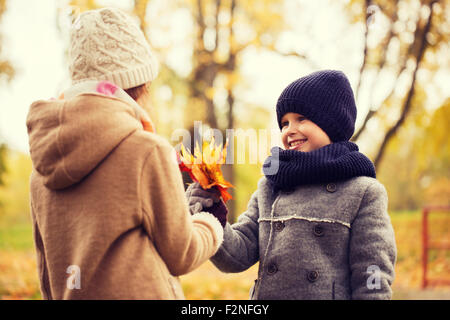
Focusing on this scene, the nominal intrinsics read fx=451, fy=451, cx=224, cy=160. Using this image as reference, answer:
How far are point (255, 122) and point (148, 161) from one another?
12.4 meters

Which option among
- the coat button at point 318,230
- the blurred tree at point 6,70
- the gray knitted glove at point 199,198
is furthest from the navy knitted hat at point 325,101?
the blurred tree at point 6,70

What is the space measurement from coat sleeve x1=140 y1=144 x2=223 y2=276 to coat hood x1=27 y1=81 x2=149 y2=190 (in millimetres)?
136

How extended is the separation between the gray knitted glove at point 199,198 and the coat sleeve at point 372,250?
604mm

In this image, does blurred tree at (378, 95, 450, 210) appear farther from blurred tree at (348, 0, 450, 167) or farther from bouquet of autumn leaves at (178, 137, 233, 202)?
bouquet of autumn leaves at (178, 137, 233, 202)

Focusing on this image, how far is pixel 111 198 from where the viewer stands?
1.43 metres

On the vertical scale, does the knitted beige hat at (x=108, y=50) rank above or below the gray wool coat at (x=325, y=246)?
above

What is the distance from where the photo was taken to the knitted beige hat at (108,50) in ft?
5.32

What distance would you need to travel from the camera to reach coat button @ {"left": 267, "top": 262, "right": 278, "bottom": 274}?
1.95 metres

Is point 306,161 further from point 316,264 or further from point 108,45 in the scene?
point 108,45

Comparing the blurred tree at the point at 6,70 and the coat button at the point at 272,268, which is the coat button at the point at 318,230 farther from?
the blurred tree at the point at 6,70

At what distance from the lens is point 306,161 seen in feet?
6.59

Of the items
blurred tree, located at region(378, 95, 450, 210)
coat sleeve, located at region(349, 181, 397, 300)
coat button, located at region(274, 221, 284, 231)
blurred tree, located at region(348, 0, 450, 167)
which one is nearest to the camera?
coat sleeve, located at region(349, 181, 397, 300)

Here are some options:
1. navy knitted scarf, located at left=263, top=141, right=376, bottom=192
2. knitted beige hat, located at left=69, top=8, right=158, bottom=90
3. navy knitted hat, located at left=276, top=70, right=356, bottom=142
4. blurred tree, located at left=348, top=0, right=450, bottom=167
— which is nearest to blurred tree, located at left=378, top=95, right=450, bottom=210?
blurred tree, located at left=348, top=0, right=450, bottom=167

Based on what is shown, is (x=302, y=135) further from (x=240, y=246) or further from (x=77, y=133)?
(x=77, y=133)
